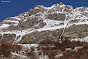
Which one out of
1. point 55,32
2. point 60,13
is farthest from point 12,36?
point 60,13

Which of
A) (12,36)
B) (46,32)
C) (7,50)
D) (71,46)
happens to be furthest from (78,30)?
(7,50)

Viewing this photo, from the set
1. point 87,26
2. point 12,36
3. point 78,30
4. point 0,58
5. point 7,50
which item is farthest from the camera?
point 12,36

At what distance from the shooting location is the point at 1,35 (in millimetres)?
61312

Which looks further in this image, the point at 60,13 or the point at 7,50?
the point at 60,13

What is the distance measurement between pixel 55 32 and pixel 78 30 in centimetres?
716

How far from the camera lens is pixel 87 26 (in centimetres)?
5097

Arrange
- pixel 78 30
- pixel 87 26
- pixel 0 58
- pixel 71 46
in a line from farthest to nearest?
pixel 87 26
pixel 78 30
pixel 71 46
pixel 0 58

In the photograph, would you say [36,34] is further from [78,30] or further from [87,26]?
[87,26]

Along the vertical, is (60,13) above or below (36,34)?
above

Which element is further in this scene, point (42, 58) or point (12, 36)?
point (12, 36)

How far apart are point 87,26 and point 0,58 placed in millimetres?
45606

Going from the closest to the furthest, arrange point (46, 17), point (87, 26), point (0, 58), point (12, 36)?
point (0, 58) < point (87, 26) < point (12, 36) < point (46, 17)

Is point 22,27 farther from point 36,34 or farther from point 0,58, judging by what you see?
point 0,58

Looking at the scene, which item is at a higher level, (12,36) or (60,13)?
(60,13)
